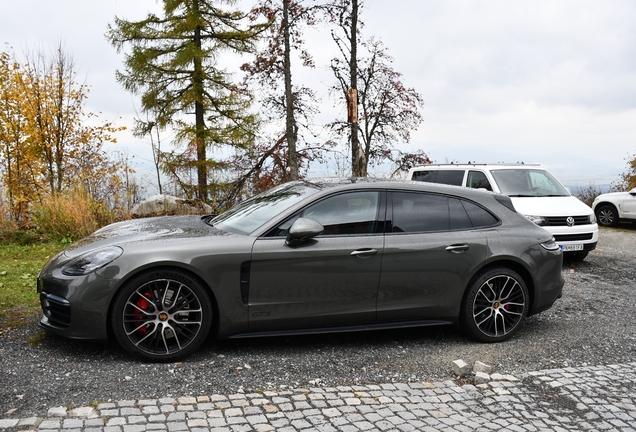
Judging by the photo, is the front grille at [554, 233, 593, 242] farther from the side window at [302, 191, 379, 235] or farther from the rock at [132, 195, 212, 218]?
the rock at [132, 195, 212, 218]

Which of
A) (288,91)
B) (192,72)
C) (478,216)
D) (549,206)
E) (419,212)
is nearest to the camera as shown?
(419,212)

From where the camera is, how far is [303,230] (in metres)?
4.71

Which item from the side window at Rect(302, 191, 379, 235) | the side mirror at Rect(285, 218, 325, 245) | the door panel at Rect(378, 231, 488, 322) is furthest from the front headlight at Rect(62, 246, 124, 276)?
the door panel at Rect(378, 231, 488, 322)

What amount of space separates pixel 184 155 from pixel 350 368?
726 inches

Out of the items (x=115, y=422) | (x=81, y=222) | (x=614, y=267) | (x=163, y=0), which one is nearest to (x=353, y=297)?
(x=115, y=422)

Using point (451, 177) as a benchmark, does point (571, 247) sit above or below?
below

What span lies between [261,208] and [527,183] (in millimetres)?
7105

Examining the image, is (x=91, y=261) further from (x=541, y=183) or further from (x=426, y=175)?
(x=541, y=183)

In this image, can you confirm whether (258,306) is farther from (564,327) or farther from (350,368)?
(564,327)

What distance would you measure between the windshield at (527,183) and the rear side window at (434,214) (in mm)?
5372

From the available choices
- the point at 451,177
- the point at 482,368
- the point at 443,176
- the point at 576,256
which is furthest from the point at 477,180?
the point at 482,368

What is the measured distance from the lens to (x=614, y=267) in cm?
998

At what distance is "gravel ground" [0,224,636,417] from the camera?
401 centimetres

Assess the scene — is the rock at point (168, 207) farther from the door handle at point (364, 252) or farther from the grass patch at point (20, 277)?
the door handle at point (364, 252)
